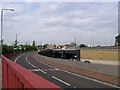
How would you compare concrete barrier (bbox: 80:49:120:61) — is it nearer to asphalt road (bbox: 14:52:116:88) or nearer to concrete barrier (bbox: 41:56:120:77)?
asphalt road (bbox: 14:52:116:88)

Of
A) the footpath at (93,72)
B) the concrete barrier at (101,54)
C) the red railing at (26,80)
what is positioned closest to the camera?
A: the red railing at (26,80)

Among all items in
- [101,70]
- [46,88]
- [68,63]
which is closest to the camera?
[46,88]

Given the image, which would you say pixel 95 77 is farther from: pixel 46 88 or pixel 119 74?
pixel 46 88

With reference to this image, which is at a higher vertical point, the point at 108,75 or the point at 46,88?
the point at 46,88

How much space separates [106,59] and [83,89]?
247 feet

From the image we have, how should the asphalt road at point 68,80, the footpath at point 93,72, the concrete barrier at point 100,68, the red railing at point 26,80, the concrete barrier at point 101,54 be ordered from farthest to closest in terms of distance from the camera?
the concrete barrier at point 101,54 < the concrete barrier at point 100,68 < the footpath at point 93,72 < the asphalt road at point 68,80 < the red railing at point 26,80

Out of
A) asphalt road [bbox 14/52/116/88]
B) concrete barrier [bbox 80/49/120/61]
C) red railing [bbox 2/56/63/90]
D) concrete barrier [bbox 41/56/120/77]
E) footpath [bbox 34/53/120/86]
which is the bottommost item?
concrete barrier [bbox 80/49/120/61]

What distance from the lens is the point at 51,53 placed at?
527ft

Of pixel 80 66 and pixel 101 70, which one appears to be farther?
pixel 80 66

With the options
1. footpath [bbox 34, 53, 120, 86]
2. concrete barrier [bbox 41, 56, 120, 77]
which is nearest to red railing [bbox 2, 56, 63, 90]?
footpath [bbox 34, 53, 120, 86]

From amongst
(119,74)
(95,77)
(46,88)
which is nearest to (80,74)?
(95,77)

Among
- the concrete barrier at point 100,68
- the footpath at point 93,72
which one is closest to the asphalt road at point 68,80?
the footpath at point 93,72

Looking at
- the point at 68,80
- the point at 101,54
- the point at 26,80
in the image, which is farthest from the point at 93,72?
the point at 101,54

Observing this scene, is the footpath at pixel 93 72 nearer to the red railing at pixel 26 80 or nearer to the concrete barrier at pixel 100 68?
the concrete barrier at pixel 100 68
